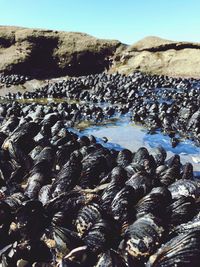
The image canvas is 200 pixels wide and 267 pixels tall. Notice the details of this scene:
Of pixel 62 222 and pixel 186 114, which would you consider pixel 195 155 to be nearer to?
pixel 186 114

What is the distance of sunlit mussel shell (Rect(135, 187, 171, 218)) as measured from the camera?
4.24 meters

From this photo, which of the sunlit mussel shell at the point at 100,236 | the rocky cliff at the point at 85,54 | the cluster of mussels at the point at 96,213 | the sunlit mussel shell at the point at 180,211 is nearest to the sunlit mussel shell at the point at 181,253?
the cluster of mussels at the point at 96,213

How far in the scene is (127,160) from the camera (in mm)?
6664

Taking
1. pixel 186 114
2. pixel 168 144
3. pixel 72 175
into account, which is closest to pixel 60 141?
pixel 72 175

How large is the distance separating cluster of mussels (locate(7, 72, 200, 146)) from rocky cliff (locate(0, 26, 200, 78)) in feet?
11.0

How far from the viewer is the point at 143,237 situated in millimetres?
3740

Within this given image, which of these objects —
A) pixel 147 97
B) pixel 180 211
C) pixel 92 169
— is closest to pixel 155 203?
pixel 180 211

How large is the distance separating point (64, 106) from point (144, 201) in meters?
9.65

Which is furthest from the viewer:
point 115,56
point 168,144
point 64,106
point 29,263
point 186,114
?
point 115,56

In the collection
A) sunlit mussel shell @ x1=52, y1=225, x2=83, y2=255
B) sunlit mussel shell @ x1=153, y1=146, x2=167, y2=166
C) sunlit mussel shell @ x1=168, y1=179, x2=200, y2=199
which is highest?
sunlit mussel shell @ x1=168, y1=179, x2=200, y2=199

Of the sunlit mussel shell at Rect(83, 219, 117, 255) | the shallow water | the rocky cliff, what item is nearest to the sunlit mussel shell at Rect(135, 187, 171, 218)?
the sunlit mussel shell at Rect(83, 219, 117, 255)

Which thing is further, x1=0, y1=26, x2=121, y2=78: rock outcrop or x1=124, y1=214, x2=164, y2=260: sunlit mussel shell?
x1=0, y1=26, x2=121, y2=78: rock outcrop

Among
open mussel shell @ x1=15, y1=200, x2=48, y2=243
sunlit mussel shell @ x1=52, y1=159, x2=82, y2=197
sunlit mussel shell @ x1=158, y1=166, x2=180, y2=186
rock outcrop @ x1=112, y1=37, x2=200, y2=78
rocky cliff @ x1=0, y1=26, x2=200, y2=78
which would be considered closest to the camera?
open mussel shell @ x1=15, y1=200, x2=48, y2=243

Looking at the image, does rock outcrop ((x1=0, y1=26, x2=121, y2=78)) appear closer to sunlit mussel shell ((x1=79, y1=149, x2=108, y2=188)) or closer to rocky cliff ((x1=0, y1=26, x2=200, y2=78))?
rocky cliff ((x1=0, y1=26, x2=200, y2=78))
